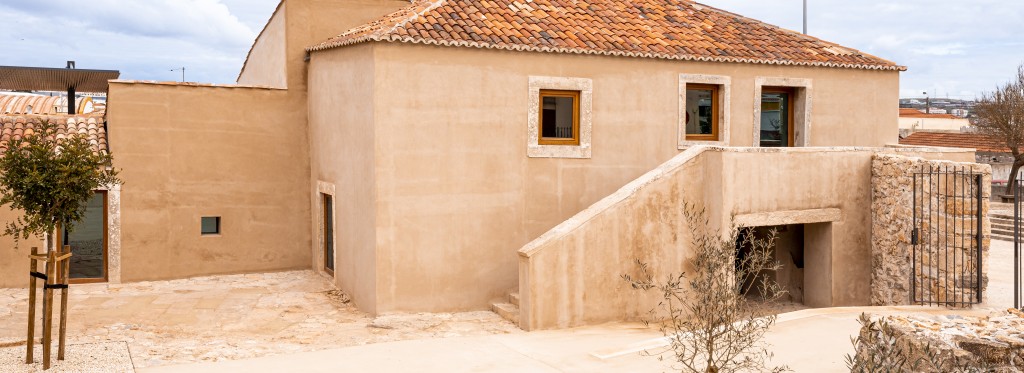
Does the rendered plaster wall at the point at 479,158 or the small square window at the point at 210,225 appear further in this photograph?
the small square window at the point at 210,225

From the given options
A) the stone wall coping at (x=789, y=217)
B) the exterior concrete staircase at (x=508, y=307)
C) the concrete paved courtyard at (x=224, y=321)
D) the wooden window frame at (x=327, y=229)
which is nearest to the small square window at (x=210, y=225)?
the concrete paved courtyard at (x=224, y=321)

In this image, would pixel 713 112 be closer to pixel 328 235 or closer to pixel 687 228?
pixel 687 228

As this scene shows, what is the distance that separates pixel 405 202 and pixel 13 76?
33.9 ft

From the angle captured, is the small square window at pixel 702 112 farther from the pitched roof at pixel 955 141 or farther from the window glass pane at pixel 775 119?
the pitched roof at pixel 955 141

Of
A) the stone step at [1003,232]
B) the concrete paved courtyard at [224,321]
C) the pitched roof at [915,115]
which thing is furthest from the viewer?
the pitched roof at [915,115]

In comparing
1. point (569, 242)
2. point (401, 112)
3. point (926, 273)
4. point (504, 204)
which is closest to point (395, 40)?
point (401, 112)

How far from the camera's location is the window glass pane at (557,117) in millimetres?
14414

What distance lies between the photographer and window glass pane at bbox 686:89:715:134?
15.7 metres

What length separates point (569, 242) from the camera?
12016mm

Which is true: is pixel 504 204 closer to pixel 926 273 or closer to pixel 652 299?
A: pixel 652 299

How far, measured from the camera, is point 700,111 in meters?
15.9

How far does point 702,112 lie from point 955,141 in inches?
1320

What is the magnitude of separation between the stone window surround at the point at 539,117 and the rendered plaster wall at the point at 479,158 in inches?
3.8

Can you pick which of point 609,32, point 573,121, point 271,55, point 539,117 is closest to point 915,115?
point 609,32
